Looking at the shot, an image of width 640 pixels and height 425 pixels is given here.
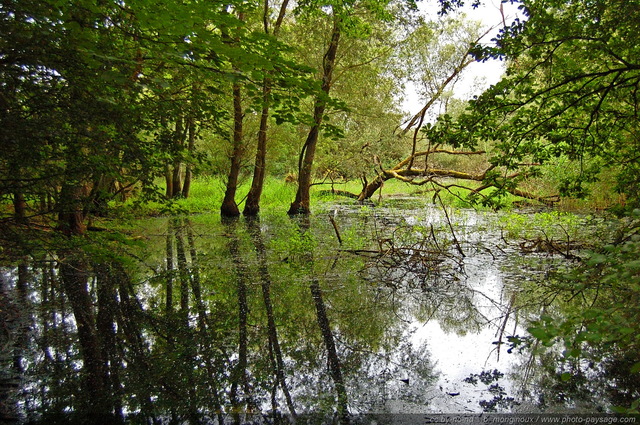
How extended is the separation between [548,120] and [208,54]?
3.55m

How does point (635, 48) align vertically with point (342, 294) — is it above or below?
above

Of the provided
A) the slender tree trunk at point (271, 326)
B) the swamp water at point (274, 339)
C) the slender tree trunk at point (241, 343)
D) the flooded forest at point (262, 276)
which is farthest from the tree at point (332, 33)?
the swamp water at point (274, 339)

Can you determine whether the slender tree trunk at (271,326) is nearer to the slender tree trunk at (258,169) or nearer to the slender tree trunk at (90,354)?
the slender tree trunk at (90,354)

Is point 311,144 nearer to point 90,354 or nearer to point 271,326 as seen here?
point 271,326

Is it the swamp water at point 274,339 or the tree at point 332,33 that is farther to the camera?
the tree at point 332,33

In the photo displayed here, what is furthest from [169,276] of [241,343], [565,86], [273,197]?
[273,197]

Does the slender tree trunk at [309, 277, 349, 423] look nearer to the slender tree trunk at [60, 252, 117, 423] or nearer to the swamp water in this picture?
the swamp water

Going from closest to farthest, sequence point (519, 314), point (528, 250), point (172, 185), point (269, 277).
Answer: point (519, 314) < point (269, 277) < point (528, 250) < point (172, 185)

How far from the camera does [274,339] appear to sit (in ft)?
11.2

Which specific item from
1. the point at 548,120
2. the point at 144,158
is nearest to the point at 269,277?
the point at 144,158

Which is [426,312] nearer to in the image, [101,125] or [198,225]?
[101,125]

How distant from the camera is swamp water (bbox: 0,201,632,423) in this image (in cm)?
246

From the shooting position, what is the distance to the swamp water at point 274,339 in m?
2.46

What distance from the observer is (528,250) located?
6582mm
